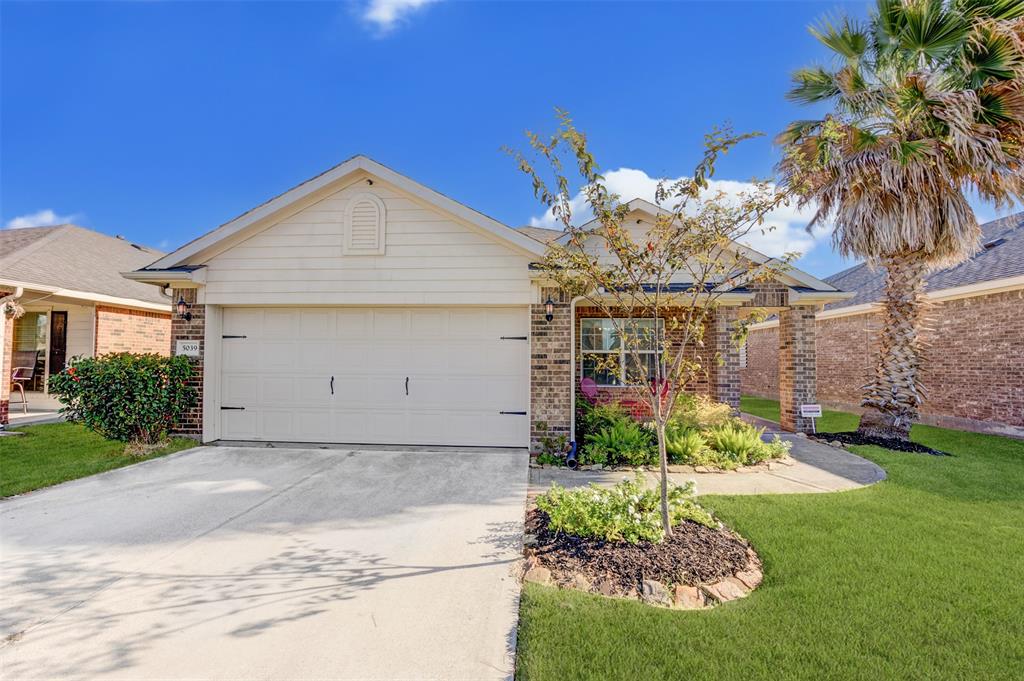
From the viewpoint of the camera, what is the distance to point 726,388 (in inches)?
348

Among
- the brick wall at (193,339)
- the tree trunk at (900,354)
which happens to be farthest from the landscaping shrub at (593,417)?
the brick wall at (193,339)

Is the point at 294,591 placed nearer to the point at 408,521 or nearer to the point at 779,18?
the point at 408,521

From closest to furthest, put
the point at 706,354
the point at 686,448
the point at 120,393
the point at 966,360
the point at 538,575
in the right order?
the point at 538,575, the point at 120,393, the point at 686,448, the point at 706,354, the point at 966,360

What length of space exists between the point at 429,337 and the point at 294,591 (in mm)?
4860

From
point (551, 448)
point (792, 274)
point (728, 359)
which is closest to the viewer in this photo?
point (551, 448)

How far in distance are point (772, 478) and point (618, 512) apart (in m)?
3.36

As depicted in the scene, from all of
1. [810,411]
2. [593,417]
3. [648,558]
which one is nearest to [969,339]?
[810,411]

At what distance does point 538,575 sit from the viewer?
3477mm

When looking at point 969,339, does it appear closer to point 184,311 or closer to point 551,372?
point 551,372

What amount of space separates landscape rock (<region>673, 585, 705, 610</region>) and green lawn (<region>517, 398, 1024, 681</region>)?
0.40ft

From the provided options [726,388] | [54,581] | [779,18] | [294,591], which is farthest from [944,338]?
[54,581]

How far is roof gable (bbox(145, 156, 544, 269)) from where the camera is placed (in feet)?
23.9

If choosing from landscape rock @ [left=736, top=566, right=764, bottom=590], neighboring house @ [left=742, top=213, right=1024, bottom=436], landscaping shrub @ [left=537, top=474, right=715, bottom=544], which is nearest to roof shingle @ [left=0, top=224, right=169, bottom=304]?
landscaping shrub @ [left=537, top=474, right=715, bottom=544]

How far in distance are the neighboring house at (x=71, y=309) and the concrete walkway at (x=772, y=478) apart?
450 inches
